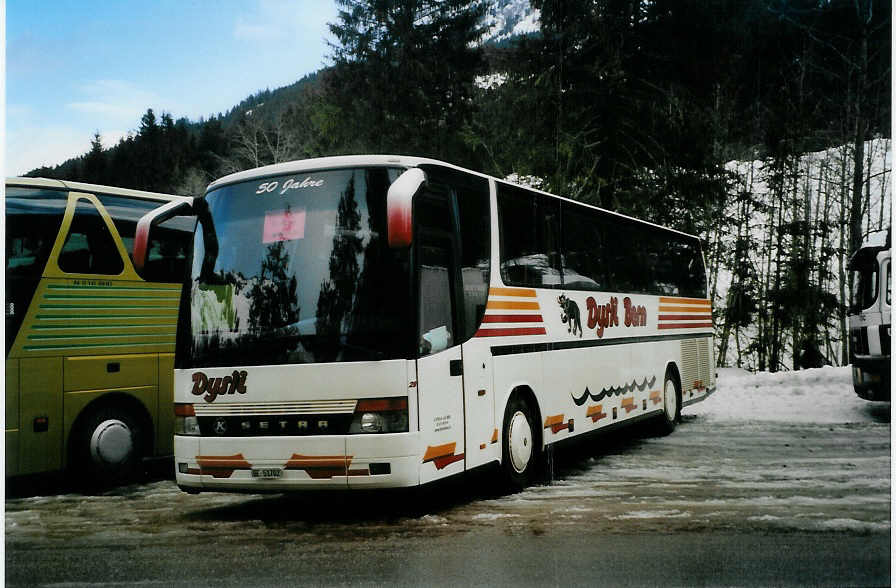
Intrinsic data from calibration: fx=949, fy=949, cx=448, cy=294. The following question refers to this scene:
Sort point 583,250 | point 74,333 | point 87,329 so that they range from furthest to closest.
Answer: point 583,250 < point 87,329 < point 74,333

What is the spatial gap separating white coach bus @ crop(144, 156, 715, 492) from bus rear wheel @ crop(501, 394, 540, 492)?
0.03m

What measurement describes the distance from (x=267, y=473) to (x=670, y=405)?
7.58 metres

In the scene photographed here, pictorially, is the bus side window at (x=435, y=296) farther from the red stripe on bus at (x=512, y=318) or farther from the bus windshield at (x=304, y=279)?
the red stripe on bus at (x=512, y=318)

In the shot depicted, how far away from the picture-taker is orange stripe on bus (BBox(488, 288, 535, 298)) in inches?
324

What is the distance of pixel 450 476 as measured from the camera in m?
7.34

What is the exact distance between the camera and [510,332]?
8453 millimetres

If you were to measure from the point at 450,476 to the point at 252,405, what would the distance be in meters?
1.61

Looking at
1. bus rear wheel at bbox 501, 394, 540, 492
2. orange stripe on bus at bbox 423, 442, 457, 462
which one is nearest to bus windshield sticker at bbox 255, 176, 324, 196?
orange stripe on bus at bbox 423, 442, 457, 462

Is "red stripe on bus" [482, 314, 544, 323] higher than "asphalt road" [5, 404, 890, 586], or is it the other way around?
"red stripe on bus" [482, 314, 544, 323]

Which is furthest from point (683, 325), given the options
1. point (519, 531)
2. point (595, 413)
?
point (519, 531)

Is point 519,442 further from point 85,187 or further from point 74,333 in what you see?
point 85,187

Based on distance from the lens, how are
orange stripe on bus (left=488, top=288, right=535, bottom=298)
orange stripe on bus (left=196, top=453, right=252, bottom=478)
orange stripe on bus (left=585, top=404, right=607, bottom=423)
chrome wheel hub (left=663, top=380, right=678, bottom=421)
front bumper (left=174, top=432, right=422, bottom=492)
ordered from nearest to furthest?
front bumper (left=174, top=432, right=422, bottom=492) → orange stripe on bus (left=196, top=453, right=252, bottom=478) → orange stripe on bus (left=488, top=288, right=535, bottom=298) → orange stripe on bus (left=585, top=404, right=607, bottom=423) → chrome wheel hub (left=663, top=380, right=678, bottom=421)

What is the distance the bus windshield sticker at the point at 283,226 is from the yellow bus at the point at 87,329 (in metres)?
1.08

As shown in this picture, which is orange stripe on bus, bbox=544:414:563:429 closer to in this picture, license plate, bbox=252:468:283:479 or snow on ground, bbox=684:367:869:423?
snow on ground, bbox=684:367:869:423
